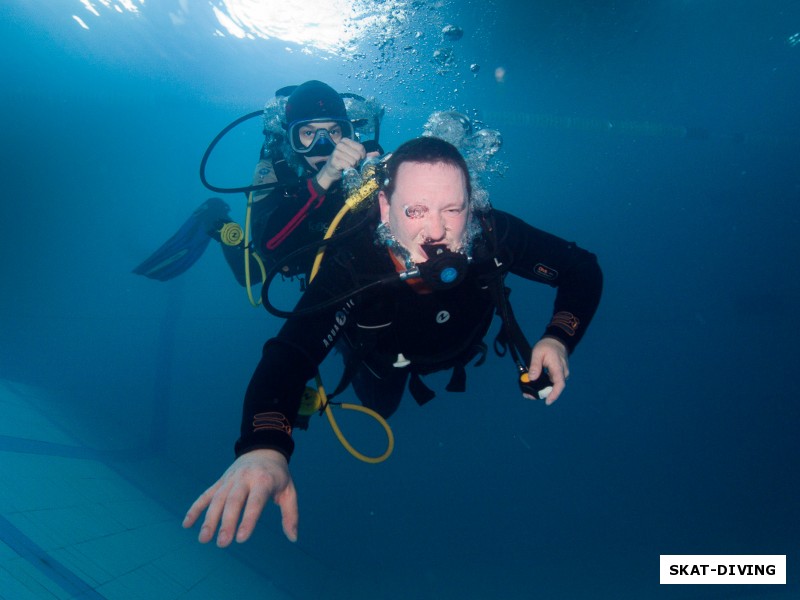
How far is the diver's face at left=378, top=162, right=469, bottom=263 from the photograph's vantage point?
90.0 inches

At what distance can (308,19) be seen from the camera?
1333 centimetres

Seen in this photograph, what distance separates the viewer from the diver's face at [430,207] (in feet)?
7.50

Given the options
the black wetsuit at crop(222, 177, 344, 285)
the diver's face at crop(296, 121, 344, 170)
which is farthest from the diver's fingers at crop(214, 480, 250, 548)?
the diver's face at crop(296, 121, 344, 170)

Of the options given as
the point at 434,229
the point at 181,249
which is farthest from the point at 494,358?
the point at 434,229

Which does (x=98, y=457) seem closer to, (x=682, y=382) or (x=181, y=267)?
(x=181, y=267)

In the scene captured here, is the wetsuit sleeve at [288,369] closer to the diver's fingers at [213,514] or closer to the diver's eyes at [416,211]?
the diver's fingers at [213,514]

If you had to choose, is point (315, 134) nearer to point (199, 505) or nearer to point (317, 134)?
point (317, 134)

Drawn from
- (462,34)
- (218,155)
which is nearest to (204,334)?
(462,34)

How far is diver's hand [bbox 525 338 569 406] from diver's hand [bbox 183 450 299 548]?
1431 mm

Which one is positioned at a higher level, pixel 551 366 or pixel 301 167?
pixel 301 167

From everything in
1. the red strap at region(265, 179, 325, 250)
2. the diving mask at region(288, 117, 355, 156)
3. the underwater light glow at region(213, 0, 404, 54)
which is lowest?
the red strap at region(265, 179, 325, 250)

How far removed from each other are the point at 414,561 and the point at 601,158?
3942 cm

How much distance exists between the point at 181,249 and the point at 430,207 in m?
6.25

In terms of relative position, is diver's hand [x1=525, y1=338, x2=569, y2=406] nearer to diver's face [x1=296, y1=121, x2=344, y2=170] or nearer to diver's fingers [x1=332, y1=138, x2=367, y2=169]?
diver's fingers [x1=332, y1=138, x2=367, y2=169]
